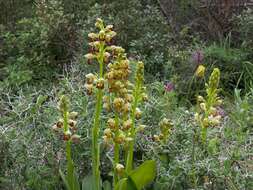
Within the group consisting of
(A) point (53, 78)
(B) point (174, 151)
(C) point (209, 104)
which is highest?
(C) point (209, 104)

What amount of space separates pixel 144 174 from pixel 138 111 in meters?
0.36

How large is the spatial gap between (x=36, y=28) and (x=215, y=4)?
5.53ft

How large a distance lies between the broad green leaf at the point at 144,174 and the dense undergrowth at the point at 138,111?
0.05m

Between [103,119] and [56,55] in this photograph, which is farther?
[56,55]

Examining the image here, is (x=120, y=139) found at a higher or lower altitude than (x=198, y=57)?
higher

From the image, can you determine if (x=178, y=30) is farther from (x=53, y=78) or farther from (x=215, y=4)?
(x=53, y=78)

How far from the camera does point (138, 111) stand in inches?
113

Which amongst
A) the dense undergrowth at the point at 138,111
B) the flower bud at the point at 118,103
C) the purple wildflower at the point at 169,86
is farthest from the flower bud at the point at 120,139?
the purple wildflower at the point at 169,86

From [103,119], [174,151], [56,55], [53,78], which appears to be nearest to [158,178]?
[174,151]

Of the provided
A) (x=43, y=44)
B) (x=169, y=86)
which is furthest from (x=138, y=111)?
(x=43, y=44)

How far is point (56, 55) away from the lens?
5.82 metres

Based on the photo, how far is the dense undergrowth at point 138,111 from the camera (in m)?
3.12

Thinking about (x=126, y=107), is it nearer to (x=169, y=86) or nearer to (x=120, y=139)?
(x=120, y=139)

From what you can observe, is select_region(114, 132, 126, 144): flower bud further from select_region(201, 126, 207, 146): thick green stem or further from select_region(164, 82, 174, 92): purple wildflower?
select_region(164, 82, 174, 92): purple wildflower
